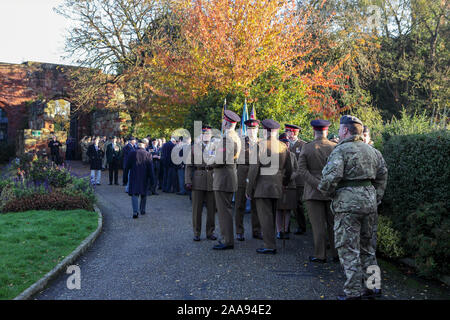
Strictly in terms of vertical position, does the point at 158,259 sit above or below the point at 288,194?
below

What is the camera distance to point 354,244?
470 cm

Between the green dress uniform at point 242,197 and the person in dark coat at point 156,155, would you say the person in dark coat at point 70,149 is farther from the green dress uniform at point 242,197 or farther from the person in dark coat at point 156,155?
the green dress uniform at point 242,197

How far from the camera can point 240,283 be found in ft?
17.5

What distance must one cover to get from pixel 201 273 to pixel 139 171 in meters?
5.01

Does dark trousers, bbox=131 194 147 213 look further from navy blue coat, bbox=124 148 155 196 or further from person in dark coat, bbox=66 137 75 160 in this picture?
person in dark coat, bbox=66 137 75 160

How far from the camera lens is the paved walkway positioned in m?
5.04

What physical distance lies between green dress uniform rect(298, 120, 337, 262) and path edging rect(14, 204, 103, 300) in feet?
12.5

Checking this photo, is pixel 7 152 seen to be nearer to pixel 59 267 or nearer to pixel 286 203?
pixel 59 267

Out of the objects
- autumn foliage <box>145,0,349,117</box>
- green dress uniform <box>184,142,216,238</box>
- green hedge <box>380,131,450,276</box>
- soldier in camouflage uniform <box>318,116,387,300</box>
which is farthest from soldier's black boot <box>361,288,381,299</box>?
autumn foliage <box>145,0,349,117</box>

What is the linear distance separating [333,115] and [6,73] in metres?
23.9

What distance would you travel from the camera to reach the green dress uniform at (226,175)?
7.13m

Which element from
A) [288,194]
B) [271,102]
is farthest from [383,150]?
[271,102]

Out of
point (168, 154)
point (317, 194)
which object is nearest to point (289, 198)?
point (317, 194)
